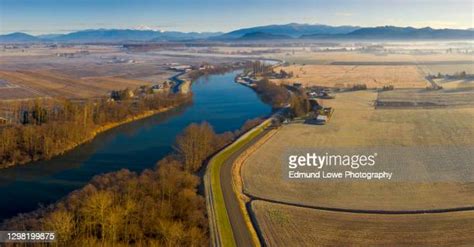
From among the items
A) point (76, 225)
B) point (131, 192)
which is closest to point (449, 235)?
point (131, 192)

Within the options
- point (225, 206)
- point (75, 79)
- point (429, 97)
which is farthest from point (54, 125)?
point (429, 97)

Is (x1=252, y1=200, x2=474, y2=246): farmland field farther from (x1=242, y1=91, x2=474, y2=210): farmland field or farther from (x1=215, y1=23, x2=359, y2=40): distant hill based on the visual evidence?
(x1=215, y1=23, x2=359, y2=40): distant hill

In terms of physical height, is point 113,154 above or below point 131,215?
below

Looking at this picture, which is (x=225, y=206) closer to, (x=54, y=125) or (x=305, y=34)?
(x=54, y=125)

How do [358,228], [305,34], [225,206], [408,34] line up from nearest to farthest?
[358,228] → [225,206] → [408,34] → [305,34]

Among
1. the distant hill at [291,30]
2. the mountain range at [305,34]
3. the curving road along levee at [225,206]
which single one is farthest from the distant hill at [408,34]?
the curving road along levee at [225,206]

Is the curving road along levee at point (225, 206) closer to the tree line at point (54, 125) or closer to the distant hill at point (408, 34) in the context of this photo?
the tree line at point (54, 125)

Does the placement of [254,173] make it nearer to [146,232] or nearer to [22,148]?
[146,232]
